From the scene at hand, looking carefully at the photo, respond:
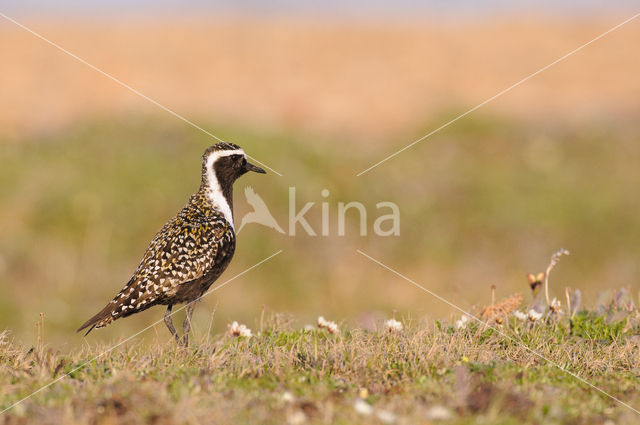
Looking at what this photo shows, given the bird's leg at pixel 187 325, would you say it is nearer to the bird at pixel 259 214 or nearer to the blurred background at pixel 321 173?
the blurred background at pixel 321 173

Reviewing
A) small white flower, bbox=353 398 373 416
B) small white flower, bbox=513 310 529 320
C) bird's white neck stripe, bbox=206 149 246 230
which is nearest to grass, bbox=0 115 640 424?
small white flower, bbox=353 398 373 416

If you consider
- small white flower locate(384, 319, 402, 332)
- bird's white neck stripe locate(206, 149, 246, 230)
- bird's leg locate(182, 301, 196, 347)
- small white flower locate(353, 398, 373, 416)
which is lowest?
small white flower locate(384, 319, 402, 332)

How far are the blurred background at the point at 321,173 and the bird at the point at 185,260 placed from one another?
1.29 m

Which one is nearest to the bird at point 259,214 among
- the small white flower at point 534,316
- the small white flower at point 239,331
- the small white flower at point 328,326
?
the small white flower at point 328,326

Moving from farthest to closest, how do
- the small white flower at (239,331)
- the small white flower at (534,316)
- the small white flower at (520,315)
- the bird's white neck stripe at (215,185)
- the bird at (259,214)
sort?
the bird at (259,214)
the bird's white neck stripe at (215,185)
the small white flower at (520,315)
the small white flower at (534,316)
the small white flower at (239,331)

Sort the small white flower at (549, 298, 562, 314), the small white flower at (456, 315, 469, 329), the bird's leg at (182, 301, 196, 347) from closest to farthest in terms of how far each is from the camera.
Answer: the bird's leg at (182, 301, 196, 347) < the small white flower at (456, 315, 469, 329) < the small white flower at (549, 298, 562, 314)

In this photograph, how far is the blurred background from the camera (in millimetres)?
A: 14992

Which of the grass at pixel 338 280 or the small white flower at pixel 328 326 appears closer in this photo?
the grass at pixel 338 280

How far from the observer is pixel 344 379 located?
5559 millimetres

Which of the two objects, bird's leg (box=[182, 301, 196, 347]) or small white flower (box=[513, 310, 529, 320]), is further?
small white flower (box=[513, 310, 529, 320])

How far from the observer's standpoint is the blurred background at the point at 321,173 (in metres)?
15.0

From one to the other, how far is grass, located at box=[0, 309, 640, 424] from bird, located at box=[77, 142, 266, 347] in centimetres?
48

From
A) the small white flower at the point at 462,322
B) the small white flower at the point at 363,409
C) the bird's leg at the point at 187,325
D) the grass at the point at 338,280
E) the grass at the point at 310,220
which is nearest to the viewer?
the small white flower at the point at 363,409

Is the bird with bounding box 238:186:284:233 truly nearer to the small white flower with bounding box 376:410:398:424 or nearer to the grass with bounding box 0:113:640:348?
the grass with bounding box 0:113:640:348
